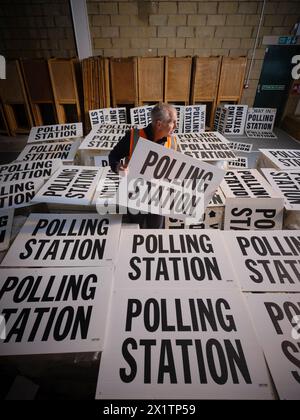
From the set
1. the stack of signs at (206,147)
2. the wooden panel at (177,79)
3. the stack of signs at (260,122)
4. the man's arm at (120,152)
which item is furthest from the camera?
the stack of signs at (260,122)

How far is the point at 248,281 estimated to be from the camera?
118 cm

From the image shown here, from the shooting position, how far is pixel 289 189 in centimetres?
202

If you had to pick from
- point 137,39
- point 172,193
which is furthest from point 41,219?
point 137,39

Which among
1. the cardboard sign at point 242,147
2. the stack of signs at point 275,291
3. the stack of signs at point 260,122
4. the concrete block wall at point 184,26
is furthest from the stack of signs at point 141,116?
the stack of signs at point 275,291

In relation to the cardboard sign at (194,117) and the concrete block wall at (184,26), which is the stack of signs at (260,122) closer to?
the concrete block wall at (184,26)

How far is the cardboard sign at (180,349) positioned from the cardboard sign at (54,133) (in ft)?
10.6

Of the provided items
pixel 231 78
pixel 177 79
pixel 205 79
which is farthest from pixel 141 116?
pixel 231 78

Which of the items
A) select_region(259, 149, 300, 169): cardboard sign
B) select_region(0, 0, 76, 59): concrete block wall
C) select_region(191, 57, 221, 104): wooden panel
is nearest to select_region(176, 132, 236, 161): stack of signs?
select_region(259, 149, 300, 169): cardboard sign

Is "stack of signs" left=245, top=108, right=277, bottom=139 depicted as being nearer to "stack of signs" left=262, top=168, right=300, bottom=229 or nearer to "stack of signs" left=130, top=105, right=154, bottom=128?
"stack of signs" left=130, top=105, right=154, bottom=128

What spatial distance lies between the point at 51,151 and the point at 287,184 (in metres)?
2.96

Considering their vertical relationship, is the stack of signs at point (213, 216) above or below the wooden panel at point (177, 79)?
below

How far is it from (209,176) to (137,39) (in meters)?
6.87

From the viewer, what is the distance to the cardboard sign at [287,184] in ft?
6.14

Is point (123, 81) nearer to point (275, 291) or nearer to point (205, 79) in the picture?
point (205, 79)
